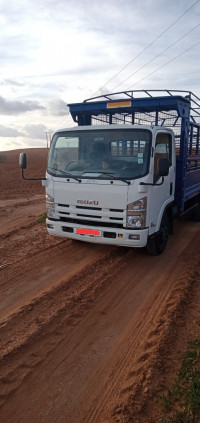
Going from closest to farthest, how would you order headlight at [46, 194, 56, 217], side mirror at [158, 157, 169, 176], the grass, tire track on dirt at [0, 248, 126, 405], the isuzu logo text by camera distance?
1. the grass
2. tire track on dirt at [0, 248, 126, 405]
3. side mirror at [158, 157, 169, 176]
4. the isuzu logo text
5. headlight at [46, 194, 56, 217]

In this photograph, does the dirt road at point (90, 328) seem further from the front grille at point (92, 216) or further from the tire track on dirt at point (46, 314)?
the front grille at point (92, 216)

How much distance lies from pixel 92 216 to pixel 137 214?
769 mm

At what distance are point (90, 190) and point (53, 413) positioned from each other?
3331 millimetres

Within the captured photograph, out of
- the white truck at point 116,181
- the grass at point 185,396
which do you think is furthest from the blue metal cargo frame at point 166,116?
the grass at point 185,396

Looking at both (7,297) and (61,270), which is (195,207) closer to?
(61,270)

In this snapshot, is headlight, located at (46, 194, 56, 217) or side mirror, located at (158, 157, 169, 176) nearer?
side mirror, located at (158, 157, 169, 176)

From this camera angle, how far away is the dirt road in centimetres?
273

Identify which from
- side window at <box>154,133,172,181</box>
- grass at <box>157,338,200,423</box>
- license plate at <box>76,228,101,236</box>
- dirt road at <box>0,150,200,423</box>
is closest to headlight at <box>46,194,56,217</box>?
license plate at <box>76,228,101,236</box>

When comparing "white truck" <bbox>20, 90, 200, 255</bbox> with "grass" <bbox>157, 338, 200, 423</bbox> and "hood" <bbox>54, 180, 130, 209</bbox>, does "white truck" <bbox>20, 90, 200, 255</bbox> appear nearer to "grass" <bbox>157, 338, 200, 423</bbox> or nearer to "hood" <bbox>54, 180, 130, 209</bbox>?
"hood" <bbox>54, 180, 130, 209</bbox>

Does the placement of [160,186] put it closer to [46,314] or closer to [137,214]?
[137,214]

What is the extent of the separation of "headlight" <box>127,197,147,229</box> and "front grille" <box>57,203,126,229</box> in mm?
95

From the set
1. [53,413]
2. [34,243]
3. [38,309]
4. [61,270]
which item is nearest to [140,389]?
[53,413]

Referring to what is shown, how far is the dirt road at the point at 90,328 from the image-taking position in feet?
8.95

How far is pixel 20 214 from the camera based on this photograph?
1040 centimetres
